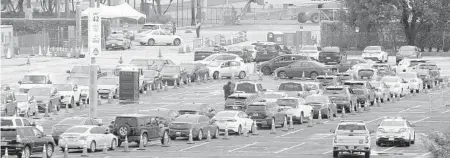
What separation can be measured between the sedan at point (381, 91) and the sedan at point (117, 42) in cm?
3366

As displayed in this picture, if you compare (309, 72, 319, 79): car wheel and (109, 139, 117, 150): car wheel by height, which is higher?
(309, 72, 319, 79): car wheel

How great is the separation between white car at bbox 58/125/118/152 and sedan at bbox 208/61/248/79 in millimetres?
33438

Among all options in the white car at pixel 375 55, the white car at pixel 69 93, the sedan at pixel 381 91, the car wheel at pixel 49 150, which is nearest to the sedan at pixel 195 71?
the sedan at pixel 381 91

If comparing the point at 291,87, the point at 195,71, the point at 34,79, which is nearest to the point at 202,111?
the point at 291,87

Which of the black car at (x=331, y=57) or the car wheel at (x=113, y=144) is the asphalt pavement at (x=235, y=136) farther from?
the black car at (x=331, y=57)

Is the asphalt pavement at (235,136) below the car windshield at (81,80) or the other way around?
below

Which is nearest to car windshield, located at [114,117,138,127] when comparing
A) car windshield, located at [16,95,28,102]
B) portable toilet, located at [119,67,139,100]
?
car windshield, located at [16,95,28,102]

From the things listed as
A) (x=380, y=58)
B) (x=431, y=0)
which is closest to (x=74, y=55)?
(x=380, y=58)

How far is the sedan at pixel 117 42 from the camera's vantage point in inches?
3880

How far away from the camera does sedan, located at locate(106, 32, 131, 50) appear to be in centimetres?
Answer: 9856

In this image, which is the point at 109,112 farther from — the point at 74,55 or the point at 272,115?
the point at 74,55

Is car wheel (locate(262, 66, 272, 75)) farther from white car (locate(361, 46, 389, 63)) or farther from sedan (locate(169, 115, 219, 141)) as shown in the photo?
sedan (locate(169, 115, 219, 141))

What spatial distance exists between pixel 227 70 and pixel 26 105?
78.4 feet

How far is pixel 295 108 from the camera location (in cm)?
5694
